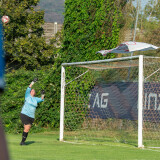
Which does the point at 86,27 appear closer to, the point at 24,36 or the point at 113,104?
the point at 113,104

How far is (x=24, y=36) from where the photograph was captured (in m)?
23.3

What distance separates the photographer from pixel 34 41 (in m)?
23.0

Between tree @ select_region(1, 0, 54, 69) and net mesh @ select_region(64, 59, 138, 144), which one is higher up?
tree @ select_region(1, 0, 54, 69)

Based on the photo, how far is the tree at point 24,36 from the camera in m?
22.5

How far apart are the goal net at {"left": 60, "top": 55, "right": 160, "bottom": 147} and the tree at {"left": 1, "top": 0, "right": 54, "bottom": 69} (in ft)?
27.3

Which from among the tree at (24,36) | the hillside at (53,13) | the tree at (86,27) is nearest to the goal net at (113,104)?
the tree at (86,27)

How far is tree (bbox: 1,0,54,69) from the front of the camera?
2245cm

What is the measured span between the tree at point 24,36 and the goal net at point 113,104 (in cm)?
832

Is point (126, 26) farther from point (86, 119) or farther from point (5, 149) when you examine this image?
point (5, 149)

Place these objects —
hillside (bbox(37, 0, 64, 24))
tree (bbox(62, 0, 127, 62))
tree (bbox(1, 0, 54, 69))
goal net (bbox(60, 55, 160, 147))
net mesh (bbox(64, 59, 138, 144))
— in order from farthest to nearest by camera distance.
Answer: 1. tree (bbox(1, 0, 54, 69))
2. hillside (bbox(37, 0, 64, 24))
3. tree (bbox(62, 0, 127, 62))
4. net mesh (bbox(64, 59, 138, 144))
5. goal net (bbox(60, 55, 160, 147))

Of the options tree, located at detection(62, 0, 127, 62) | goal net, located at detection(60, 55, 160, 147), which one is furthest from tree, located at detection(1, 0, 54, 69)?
goal net, located at detection(60, 55, 160, 147)

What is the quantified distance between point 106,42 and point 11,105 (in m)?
4.83

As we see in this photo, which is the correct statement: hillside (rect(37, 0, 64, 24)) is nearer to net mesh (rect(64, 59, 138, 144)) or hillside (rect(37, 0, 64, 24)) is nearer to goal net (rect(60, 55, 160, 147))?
net mesh (rect(64, 59, 138, 144))

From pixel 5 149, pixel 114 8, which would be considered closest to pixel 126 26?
pixel 114 8
